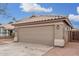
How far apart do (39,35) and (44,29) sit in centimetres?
20

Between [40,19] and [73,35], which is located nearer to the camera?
[40,19]

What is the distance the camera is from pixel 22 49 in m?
4.22

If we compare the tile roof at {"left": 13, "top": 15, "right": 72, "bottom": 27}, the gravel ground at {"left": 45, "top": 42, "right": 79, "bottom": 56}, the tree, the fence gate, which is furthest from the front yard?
the tree

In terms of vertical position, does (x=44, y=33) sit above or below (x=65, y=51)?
above

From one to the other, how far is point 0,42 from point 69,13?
6.42 ft

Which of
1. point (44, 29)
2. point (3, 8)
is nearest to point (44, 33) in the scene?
point (44, 29)

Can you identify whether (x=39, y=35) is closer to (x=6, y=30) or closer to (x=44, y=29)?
(x=44, y=29)

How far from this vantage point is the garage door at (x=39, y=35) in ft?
13.9

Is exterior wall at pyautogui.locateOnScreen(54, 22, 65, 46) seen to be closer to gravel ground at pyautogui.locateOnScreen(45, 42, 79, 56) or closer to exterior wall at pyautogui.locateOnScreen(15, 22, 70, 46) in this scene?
exterior wall at pyautogui.locateOnScreen(15, 22, 70, 46)

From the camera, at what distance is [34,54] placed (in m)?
4.11

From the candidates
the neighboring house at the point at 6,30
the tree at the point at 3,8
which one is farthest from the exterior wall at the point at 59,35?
the tree at the point at 3,8

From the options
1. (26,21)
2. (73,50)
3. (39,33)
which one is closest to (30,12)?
(26,21)

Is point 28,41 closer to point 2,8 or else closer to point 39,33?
point 39,33

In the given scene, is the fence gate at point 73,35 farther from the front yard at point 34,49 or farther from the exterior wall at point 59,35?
the exterior wall at point 59,35
